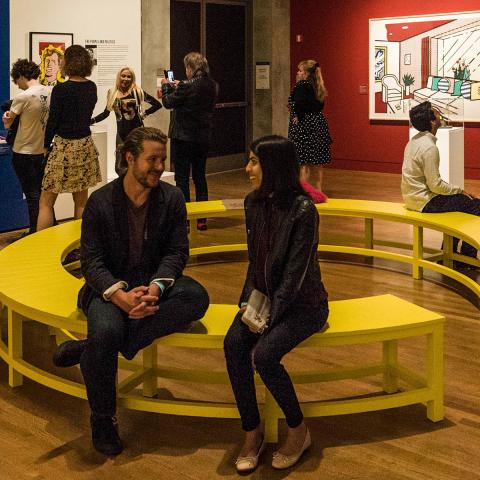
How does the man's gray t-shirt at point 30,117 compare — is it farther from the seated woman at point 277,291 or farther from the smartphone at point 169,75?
the seated woman at point 277,291

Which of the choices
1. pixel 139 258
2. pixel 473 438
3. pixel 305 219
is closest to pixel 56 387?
pixel 139 258

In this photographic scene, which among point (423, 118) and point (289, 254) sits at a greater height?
point (423, 118)

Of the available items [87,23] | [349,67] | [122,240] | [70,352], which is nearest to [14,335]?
[70,352]

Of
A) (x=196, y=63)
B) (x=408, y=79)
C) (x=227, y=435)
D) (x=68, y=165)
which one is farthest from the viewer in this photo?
(x=408, y=79)

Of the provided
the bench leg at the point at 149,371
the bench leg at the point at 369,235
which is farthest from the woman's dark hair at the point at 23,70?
the bench leg at the point at 149,371

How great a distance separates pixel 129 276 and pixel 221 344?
0.51 m

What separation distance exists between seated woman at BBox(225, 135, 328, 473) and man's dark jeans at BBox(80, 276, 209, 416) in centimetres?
24

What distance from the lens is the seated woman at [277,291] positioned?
124 inches

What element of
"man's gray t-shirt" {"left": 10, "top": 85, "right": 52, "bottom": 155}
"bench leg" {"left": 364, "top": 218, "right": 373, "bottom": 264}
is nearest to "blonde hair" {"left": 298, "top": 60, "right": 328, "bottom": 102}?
"bench leg" {"left": 364, "top": 218, "right": 373, "bottom": 264}

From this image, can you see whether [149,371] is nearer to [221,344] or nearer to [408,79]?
[221,344]

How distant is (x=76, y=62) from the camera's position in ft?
19.9

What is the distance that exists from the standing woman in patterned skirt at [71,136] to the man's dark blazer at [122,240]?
280 cm

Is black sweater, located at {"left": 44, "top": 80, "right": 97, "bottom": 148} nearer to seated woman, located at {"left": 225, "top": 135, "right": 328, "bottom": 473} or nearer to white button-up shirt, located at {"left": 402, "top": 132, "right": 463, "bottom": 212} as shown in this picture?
white button-up shirt, located at {"left": 402, "top": 132, "right": 463, "bottom": 212}

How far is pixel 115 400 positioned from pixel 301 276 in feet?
2.95
